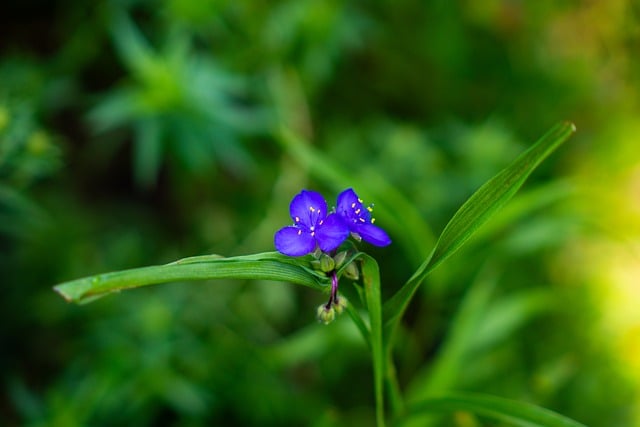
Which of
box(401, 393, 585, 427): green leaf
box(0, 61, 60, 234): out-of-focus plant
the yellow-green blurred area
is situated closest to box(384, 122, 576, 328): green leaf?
box(401, 393, 585, 427): green leaf

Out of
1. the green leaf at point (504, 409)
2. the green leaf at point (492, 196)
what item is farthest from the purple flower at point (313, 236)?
the green leaf at point (504, 409)

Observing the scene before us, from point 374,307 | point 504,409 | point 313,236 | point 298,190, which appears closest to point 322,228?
point 313,236

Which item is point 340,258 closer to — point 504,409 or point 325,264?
point 325,264

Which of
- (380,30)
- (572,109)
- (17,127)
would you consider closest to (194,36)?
(380,30)

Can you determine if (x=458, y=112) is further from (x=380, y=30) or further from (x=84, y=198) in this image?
(x=84, y=198)

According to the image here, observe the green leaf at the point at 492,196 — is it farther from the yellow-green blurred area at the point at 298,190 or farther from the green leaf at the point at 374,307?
the yellow-green blurred area at the point at 298,190

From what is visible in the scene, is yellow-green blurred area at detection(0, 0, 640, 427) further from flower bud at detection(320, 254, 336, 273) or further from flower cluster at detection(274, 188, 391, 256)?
flower bud at detection(320, 254, 336, 273)
